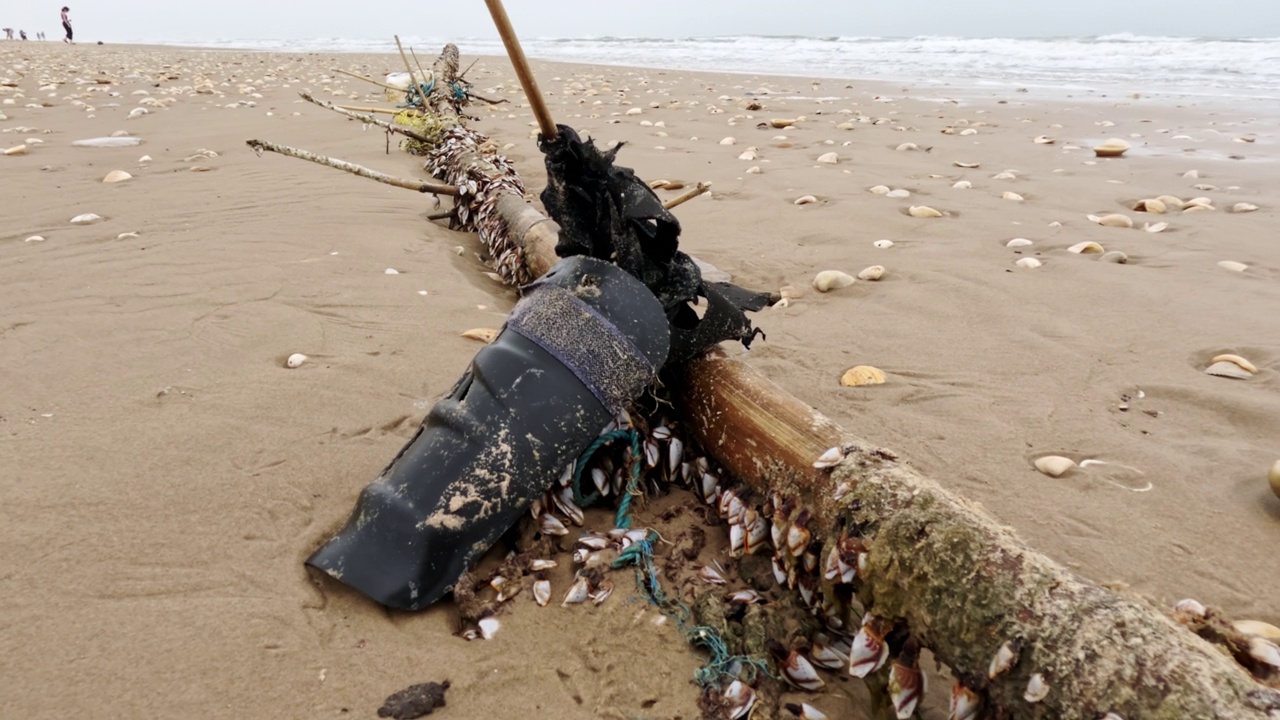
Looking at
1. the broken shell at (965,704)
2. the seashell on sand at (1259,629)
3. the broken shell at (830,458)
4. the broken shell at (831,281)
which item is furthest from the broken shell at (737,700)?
the broken shell at (831,281)

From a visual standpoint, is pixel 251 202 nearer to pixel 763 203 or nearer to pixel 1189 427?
pixel 763 203

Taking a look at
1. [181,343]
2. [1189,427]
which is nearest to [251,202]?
[181,343]

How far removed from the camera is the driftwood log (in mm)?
1136

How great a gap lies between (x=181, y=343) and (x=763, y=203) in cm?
366

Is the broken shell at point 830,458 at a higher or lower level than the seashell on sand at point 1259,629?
higher

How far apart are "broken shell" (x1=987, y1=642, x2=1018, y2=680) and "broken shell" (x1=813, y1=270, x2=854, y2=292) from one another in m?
2.63

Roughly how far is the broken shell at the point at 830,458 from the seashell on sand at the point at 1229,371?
6.25 feet

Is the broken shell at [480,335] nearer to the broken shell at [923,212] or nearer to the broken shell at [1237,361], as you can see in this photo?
the broken shell at [1237,361]

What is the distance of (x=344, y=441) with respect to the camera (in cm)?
238

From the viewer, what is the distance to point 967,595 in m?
1.33

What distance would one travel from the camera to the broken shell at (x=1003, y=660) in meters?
1.24

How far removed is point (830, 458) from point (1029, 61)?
20279 millimetres

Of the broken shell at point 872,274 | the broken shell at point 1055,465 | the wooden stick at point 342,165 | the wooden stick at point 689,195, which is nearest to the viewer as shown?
the broken shell at point 1055,465

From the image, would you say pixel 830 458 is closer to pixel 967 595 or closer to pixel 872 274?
A: pixel 967 595
